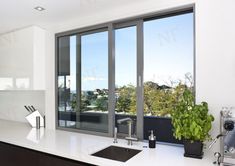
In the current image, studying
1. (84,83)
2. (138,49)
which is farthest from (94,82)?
(138,49)

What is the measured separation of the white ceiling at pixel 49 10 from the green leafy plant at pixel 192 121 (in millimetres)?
1196

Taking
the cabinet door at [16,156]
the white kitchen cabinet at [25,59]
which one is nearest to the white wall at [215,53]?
the cabinet door at [16,156]

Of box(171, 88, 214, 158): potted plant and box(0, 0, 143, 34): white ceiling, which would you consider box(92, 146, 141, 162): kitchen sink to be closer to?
box(171, 88, 214, 158): potted plant

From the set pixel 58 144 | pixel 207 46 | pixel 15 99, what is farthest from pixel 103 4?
pixel 15 99

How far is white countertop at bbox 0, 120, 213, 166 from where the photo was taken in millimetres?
1625

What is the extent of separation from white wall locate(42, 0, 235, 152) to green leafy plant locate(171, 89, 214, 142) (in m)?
0.14

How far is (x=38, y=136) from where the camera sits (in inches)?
98.0

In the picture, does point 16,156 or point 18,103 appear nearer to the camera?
point 16,156

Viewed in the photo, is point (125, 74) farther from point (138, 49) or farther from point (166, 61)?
point (166, 61)

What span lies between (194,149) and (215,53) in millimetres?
830

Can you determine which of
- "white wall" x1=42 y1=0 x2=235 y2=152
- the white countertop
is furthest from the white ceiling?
the white countertop

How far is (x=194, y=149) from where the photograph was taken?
1.68 metres

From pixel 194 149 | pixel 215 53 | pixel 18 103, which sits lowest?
pixel 194 149

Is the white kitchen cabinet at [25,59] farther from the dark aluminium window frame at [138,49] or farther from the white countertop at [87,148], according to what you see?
the white countertop at [87,148]
